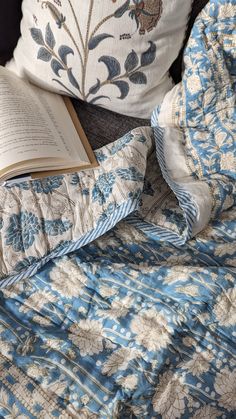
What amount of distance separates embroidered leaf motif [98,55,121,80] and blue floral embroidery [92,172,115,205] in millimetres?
217

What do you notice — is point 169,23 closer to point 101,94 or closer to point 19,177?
point 101,94

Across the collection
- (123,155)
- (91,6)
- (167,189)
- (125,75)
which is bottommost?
(167,189)

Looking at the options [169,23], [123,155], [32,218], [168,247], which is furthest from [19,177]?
[169,23]

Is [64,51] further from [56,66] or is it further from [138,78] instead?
[138,78]

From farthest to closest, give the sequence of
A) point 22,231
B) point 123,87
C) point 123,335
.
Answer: point 123,87
point 22,231
point 123,335

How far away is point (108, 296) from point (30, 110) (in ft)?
1.43

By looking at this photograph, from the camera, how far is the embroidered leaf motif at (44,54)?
0.87 m

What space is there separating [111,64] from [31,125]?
0.69 feet

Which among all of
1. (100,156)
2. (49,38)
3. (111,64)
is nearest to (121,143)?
(100,156)

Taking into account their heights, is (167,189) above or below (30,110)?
below

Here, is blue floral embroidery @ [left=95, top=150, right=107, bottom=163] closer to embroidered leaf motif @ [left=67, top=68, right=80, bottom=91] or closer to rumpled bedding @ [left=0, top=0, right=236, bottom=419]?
rumpled bedding @ [left=0, top=0, right=236, bottom=419]

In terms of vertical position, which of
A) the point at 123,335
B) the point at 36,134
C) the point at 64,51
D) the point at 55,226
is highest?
the point at 64,51

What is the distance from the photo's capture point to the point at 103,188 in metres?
0.81

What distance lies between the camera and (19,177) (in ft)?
2.66
